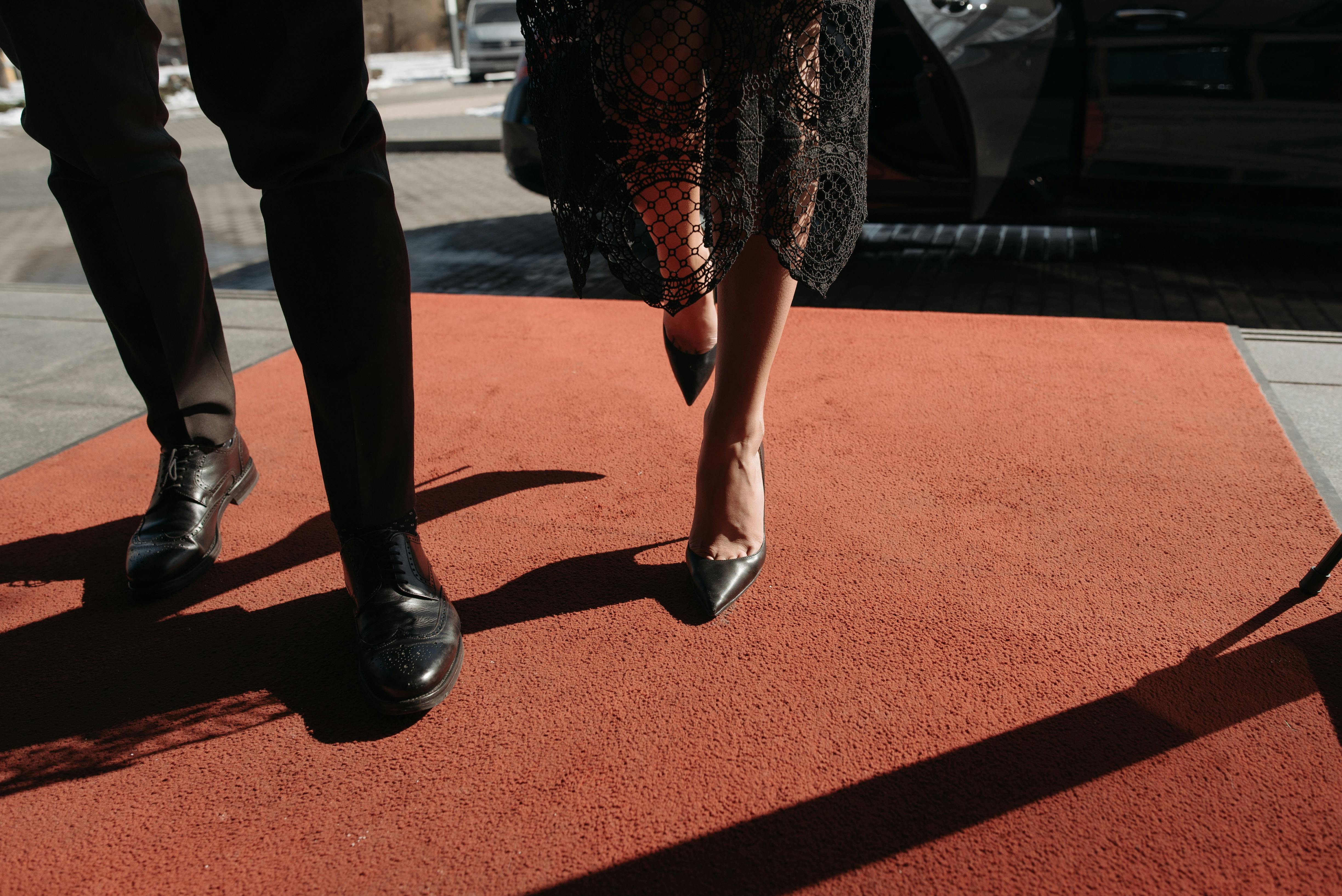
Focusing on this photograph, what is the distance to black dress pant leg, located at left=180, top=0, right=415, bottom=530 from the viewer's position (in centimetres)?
116

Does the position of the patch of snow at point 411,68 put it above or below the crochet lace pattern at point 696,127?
below

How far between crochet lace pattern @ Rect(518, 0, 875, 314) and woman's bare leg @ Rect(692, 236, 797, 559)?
0.06 metres

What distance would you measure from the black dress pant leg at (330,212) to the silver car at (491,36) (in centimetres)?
1642

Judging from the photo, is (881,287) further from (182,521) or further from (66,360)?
(66,360)

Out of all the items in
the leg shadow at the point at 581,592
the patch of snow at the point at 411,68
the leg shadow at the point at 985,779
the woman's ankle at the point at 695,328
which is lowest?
the patch of snow at the point at 411,68

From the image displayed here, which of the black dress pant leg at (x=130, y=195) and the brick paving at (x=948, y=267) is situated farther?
the brick paving at (x=948, y=267)

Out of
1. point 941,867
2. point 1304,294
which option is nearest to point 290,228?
point 941,867

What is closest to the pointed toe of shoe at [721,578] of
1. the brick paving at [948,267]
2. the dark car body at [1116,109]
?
the brick paving at [948,267]

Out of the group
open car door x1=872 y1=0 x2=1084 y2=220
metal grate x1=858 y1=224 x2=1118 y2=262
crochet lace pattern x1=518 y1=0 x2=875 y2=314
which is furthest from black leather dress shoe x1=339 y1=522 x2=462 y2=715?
metal grate x1=858 y1=224 x2=1118 y2=262

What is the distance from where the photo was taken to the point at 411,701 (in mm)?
1302

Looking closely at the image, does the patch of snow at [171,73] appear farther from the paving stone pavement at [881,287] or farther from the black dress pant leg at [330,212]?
the black dress pant leg at [330,212]

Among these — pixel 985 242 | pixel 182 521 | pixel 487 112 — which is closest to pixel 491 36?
pixel 487 112

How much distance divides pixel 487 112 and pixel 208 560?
10864mm

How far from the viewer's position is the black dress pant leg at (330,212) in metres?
1.16
